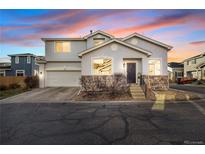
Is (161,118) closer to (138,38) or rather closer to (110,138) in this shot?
(110,138)

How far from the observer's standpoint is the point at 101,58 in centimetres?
1518

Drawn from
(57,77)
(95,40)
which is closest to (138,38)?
(95,40)

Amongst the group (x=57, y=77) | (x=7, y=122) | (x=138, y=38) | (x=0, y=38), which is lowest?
(x=7, y=122)

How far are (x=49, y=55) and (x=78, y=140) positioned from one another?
17253mm

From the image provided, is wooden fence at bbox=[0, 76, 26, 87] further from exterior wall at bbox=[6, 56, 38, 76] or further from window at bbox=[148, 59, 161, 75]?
window at bbox=[148, 59, 161, 75]

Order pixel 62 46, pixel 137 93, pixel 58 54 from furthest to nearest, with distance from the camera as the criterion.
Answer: pixel 62 46, pixel 58 54, pixel 137 93

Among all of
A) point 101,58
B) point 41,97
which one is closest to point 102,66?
point 101,58

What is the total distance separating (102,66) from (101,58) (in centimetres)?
70

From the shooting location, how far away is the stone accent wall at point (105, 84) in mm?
12492

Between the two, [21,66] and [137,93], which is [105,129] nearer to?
[137,93]

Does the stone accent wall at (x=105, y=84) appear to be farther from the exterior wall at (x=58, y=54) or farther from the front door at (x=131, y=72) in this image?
the exterior wall at (x=58, y=54)

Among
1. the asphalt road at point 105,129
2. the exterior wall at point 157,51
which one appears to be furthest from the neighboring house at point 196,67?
the asphalt road at point 105,129

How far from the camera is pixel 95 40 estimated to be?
20250 millimetres

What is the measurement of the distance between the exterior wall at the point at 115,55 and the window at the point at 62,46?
6.02m
